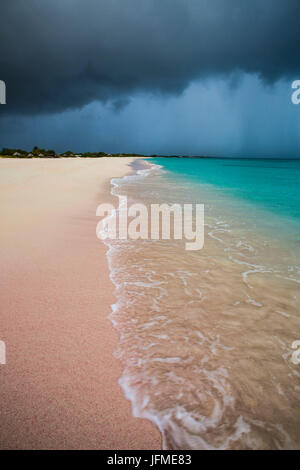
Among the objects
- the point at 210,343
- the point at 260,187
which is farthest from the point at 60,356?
the point at 260,187

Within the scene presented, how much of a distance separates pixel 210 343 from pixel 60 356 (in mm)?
1529

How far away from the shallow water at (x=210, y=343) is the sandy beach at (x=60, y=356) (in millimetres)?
175

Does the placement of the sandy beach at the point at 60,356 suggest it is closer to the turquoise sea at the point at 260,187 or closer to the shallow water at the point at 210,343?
the shallow water at the point at 210,343

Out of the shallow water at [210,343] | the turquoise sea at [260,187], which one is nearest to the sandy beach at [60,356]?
the shallow water at [210,343]

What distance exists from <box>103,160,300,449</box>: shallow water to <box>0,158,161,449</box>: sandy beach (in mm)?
175

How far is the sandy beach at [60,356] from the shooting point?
167 cm

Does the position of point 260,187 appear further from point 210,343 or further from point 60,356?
point 60,356

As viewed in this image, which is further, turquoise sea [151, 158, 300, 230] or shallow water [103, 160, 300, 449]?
turquoise sea [151, 158, 300, 230]

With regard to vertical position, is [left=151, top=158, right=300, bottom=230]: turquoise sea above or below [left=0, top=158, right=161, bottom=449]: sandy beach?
above

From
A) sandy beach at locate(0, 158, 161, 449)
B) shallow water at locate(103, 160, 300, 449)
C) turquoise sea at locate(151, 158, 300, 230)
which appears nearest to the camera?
sandy beach at locate(0, 158, 161, 449)

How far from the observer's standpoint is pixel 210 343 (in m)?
2.55

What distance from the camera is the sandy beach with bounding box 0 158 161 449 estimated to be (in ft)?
5.46

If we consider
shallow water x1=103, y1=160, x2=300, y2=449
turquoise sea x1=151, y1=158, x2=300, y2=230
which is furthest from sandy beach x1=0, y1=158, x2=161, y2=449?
turquoise sea x1=151, y1=158, x2=300, y2=230

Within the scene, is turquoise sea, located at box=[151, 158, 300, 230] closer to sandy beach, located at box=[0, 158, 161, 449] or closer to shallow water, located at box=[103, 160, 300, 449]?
shallow water, located at box=[103, 160, 300, 449]
